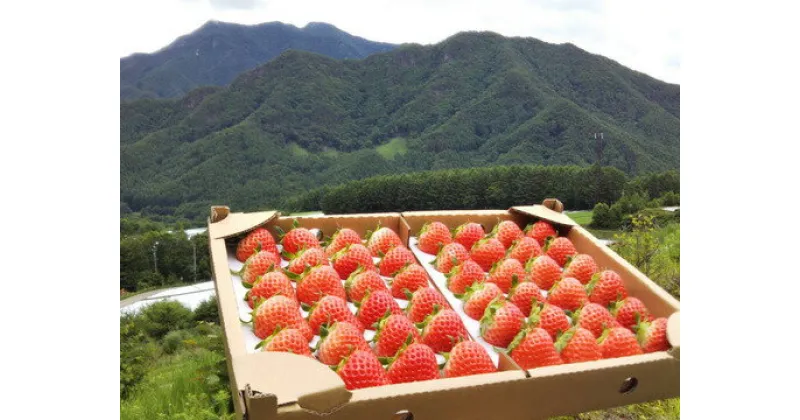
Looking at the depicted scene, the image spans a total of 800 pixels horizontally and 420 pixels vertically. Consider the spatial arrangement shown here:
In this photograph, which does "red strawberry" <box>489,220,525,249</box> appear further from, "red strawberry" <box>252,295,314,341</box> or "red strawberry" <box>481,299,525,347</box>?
"red strawberry" <box>252,295,314,341</box>

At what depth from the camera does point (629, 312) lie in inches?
65.9

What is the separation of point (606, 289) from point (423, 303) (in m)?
0.52

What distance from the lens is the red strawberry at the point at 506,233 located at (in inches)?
86.9

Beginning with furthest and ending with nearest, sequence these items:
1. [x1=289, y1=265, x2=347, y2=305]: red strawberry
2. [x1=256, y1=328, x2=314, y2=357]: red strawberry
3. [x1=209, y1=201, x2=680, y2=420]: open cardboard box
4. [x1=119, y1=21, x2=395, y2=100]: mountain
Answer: [x1=119, y1=21, x2=395, y2=100]: mountain → [x1=289, y1=265, x2=347, y2=305]: red strawberry → [x1=256, y1=328, x2=314, y2=357]: red strawberry → [x1=209, y1=201, x2=680, y2=420]: open cardboard box

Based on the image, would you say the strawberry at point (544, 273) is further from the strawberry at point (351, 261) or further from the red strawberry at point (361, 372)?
the red strawberry at point (361, 372)

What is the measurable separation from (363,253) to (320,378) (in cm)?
88

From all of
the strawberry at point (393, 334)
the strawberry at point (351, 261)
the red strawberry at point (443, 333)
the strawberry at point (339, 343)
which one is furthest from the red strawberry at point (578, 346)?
the strawberry at point (351, 261)

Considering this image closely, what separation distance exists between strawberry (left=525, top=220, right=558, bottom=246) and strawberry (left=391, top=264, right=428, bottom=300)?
53 centimetres

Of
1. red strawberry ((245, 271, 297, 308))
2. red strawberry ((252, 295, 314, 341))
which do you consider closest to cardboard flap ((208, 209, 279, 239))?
red strawberry ((245, 271, 297, 308))

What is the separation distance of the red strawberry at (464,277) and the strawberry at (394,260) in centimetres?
15

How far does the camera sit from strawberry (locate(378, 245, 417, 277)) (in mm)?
1967

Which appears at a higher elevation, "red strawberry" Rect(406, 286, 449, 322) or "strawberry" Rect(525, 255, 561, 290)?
"strawberry" Rect(525, 255, 561, 290)

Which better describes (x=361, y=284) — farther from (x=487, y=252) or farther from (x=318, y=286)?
(x=487, y=252)

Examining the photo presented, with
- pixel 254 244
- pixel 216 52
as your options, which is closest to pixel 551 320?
pixel 254 244
